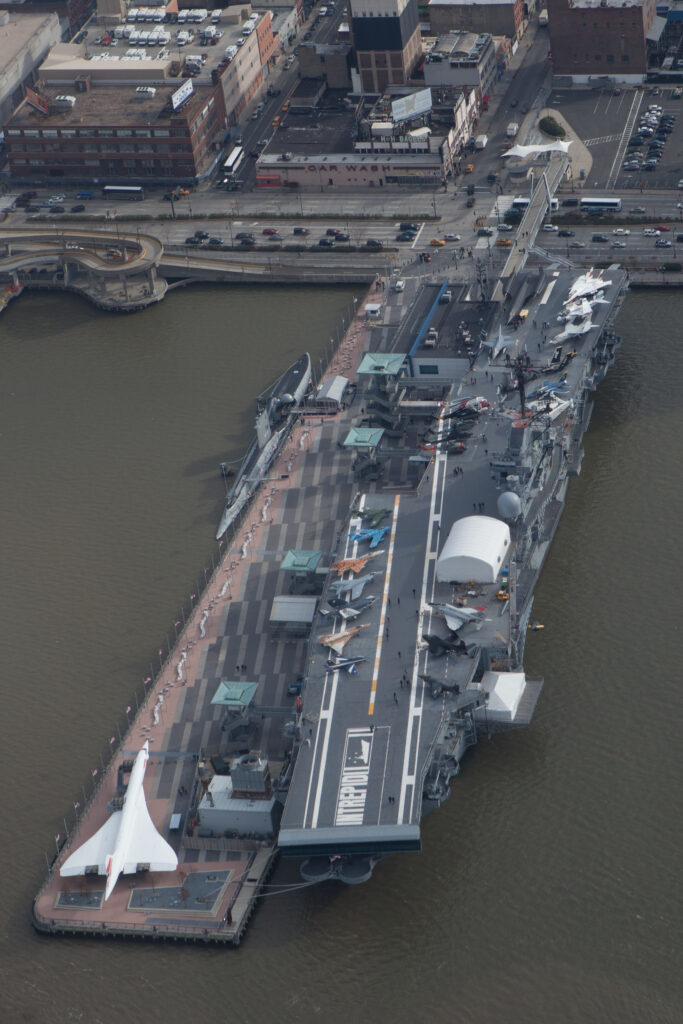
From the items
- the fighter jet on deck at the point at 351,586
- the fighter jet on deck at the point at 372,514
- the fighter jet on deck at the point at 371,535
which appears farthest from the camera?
the fighter jet on deck at the point at 372,514

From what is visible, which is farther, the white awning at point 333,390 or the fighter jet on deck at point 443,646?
the white awning at point 333,390

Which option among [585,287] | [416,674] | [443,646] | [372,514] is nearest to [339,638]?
[416,674]

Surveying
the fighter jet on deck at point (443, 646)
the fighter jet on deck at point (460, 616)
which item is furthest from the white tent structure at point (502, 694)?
the fighter jet on deck at point (460, 616)

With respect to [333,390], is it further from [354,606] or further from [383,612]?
[383,612]

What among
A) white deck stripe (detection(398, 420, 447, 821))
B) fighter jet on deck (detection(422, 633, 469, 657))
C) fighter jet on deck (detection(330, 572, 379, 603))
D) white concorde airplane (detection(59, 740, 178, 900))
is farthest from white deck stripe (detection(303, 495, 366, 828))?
white concorde airplane (detection(59, 740, 178, 900))

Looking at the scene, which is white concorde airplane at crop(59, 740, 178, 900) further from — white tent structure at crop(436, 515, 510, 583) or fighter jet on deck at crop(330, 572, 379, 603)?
white tent structure at crop(436, 515, 510, 583)

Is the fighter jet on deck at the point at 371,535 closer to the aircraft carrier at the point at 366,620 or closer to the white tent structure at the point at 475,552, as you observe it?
the aircraft carrier at the point at 366,620

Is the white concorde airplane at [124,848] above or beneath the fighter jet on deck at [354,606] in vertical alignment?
beneath
